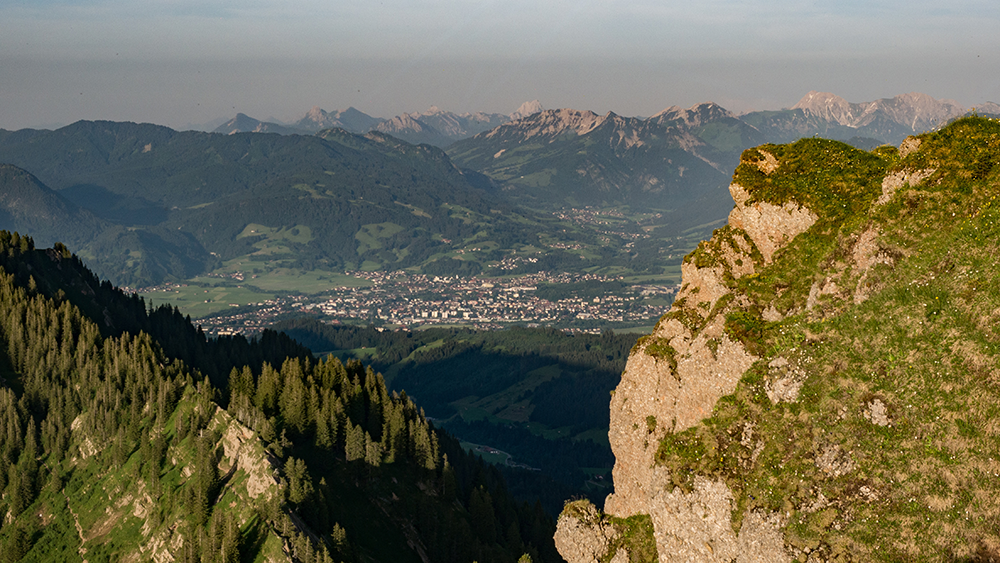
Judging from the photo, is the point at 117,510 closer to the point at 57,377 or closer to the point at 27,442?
the point at 27,442

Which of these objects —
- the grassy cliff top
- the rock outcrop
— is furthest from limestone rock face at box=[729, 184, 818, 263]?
the grassy cliff top

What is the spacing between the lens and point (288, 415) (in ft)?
373

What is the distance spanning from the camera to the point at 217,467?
315 ft

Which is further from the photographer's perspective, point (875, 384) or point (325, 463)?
point (325, 463)

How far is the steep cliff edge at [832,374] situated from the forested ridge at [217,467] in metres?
40.8

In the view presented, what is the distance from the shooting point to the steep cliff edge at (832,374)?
44.5 metres

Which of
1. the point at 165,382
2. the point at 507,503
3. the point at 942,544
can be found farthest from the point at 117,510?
the point at 942,544

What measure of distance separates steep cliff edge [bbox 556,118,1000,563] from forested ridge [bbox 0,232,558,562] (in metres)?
40.8

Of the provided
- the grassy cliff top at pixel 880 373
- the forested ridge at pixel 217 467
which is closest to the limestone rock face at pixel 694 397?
the grassy cliff top at pixel 880 373

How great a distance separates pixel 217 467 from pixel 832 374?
75.5 metres

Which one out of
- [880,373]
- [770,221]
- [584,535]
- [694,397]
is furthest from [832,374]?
[584,535]

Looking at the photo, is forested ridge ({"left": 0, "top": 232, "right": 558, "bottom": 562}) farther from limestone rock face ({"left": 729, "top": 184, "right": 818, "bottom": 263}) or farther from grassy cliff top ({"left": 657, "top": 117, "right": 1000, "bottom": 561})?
limestone rock face ({"left": 729, "top": 184, "right": 818, "bottom": 263})

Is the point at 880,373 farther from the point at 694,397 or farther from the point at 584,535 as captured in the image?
the point at 584,535

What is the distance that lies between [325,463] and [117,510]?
27.7 metres
